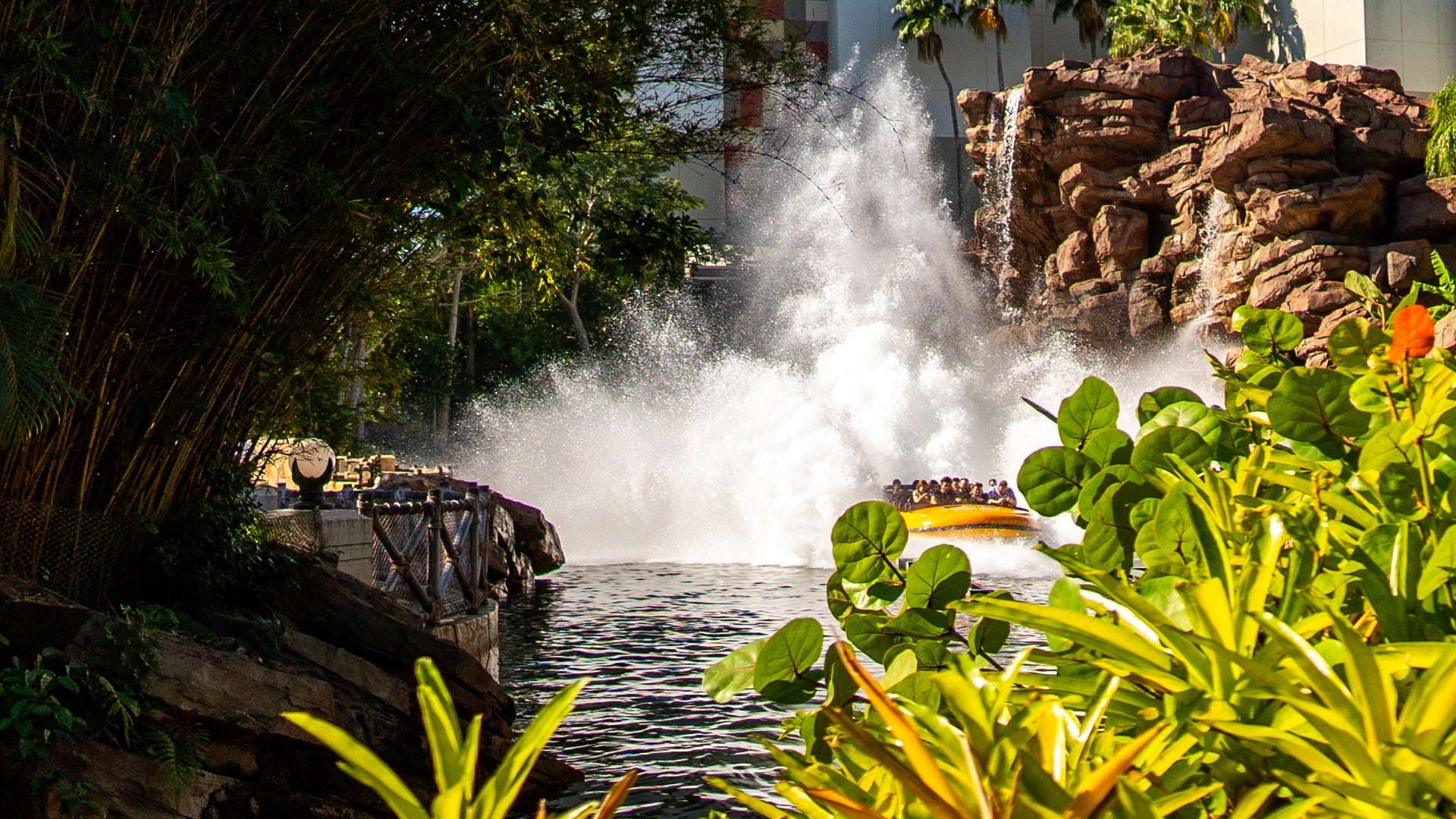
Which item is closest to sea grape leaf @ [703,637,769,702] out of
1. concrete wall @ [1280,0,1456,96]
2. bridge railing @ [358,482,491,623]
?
bridge railing @ [358,482,491,623]

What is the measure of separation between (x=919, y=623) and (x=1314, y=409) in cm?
34

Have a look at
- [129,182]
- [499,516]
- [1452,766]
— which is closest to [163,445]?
[129,182]

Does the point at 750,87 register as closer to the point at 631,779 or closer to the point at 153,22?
the point at 153,22

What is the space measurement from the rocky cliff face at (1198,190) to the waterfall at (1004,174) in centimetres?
6

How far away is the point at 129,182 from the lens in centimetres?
420

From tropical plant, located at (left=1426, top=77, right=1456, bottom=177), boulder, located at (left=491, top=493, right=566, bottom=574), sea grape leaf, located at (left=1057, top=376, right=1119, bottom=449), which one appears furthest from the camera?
tropical plant, located at (left=1426, top=77, right=1456, bottom=177)

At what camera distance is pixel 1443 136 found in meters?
20.7

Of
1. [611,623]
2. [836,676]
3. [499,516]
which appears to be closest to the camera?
[836,676]

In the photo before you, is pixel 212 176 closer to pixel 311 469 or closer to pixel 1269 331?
pixel 1269 331

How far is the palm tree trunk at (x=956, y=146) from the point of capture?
35.8 metres

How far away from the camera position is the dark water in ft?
22.0

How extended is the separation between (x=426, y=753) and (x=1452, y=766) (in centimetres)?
544

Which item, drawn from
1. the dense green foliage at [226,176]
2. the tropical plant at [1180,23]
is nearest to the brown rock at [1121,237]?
the tropical plant at [1180,23]

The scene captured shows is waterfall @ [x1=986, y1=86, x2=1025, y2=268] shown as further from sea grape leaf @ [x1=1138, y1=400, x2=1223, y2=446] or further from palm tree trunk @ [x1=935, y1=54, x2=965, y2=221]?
sea grape leaf @ [x1=1138, y1=400, x2=1223, y2=446]
